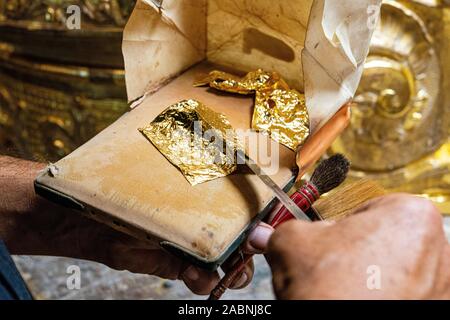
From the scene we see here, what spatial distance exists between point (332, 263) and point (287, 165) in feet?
0.86

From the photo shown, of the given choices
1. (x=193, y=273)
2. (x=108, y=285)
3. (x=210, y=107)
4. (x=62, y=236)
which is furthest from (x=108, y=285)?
(x=210, y=107)

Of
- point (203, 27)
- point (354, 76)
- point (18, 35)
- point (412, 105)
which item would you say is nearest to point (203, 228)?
point (354, 76)

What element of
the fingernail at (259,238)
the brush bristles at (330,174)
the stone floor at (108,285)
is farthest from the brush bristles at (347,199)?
the stone floor at (108,285)

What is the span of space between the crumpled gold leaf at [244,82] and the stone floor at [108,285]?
21.5 inches

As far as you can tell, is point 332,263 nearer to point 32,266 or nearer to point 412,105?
point 412,105

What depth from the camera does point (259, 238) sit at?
77 cm

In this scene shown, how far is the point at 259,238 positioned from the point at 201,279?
0.21 m

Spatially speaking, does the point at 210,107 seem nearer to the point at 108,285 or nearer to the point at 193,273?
the point at 193,273

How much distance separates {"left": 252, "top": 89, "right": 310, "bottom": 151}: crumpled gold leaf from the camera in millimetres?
874

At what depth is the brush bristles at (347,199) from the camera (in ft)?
2.90

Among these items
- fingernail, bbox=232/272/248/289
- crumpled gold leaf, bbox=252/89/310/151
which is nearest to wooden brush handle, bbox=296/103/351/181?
crumpled gold leaf, bbox=252/89/310/151

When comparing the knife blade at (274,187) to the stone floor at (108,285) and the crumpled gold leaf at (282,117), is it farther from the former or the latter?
the stone floor at (108,285)

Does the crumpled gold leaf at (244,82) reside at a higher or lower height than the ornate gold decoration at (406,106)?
higher

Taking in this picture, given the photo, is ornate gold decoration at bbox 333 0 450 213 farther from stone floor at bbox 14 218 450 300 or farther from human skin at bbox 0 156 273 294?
human skin at bbox 0 156 273 294
